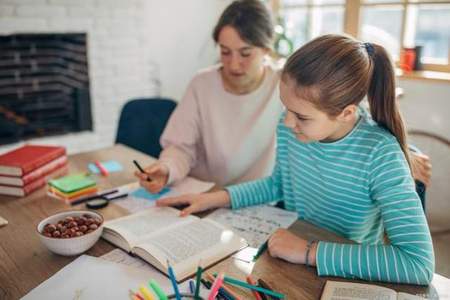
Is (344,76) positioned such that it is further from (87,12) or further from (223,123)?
(87,12)

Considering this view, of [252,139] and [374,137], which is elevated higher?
[374,137]

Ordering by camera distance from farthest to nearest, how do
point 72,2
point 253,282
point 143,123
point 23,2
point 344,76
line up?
point 72,2 < point 23,2 < point 143,123 < point 344,76 < point 253,282

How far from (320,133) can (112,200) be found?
2.17 ft

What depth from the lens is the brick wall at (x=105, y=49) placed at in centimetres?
A: 285

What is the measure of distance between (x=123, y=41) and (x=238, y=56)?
185 centimetres

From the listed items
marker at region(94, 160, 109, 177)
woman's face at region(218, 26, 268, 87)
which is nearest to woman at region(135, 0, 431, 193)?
woman's face at region(218, 26, 268, 87)

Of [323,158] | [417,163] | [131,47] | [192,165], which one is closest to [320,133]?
[323,158]

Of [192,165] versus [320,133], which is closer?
[320,133]

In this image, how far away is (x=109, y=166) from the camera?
1646 millimetres

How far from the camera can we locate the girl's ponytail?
106 cm

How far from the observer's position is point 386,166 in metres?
1.01

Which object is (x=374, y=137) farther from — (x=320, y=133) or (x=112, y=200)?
(x=112, y=200)

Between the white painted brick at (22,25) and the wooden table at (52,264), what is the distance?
1.78m

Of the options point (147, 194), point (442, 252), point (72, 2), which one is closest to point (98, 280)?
point (147, 194)
